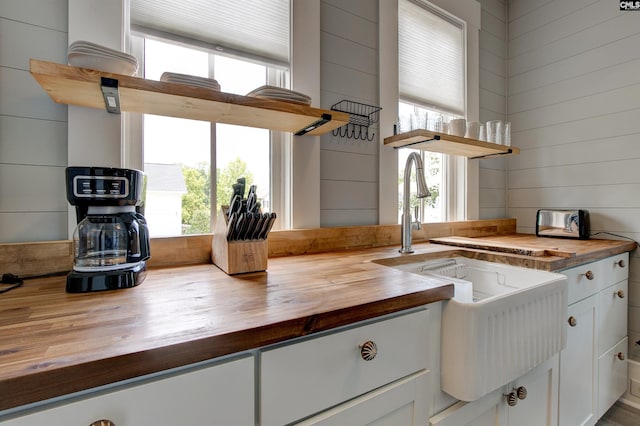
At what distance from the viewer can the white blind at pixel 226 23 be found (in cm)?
117

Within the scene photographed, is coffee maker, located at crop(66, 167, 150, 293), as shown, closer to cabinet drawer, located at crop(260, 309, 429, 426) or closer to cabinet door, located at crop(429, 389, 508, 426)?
cabinet drawer, located at crop(260, 309, 429, 426)

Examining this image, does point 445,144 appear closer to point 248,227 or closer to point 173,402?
point 248,227

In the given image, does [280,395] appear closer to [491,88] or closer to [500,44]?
[491,88]

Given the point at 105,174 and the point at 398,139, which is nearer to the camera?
the point at 105,174

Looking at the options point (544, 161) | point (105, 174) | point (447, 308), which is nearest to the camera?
point (105, 174)

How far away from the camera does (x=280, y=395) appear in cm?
62

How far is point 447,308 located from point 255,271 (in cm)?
63

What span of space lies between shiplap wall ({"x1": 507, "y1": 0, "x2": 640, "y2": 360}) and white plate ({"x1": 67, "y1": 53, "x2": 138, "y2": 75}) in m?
2.67

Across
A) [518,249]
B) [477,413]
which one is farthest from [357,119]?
[477,413]

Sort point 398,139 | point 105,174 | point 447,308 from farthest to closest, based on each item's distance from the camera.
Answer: point 398,139
point 447,308
point 105,174

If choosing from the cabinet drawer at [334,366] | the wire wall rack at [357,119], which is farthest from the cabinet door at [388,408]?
the wire wall rack at [357,119]

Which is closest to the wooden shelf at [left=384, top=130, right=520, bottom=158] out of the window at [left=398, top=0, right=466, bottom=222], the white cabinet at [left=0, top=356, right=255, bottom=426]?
the window at [left=398, top=0, right=466, bottom=222]

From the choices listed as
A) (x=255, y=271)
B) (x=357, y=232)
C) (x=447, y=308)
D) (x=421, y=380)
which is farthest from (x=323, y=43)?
(x=421, y=380)

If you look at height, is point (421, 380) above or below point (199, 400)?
below
